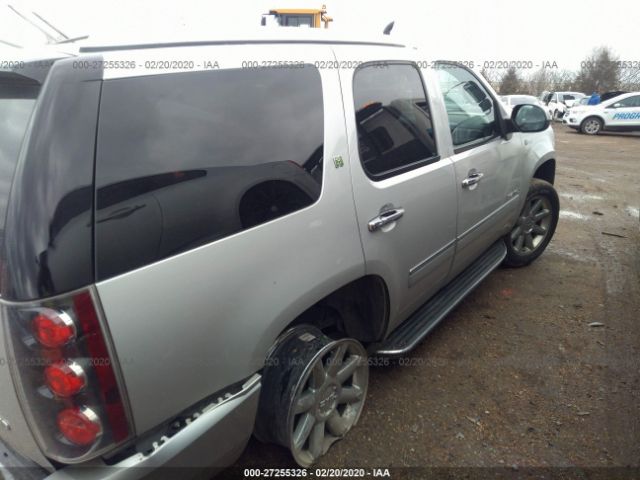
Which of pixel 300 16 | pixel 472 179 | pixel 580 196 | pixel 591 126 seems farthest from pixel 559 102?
pixel 472 179

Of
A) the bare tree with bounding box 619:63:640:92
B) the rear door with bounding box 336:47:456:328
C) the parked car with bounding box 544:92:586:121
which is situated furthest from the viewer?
the bare tree with bounding box 619:63:640:92

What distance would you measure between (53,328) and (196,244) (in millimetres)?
430

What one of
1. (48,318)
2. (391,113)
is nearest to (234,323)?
(48,318)

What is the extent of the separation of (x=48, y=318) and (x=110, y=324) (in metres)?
0.15

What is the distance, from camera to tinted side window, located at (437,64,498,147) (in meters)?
2.79

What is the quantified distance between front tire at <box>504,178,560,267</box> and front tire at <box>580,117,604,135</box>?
55.6ft

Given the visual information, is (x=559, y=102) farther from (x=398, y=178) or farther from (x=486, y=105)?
(x=398, y=178)

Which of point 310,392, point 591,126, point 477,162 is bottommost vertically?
point 591,126

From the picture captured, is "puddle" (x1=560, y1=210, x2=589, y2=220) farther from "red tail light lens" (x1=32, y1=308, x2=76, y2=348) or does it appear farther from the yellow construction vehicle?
the yellow construction vehicle

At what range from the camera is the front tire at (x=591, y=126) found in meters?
17.9

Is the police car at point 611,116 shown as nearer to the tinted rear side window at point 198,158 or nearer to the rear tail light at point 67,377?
the tinted rear side window at point 198,158

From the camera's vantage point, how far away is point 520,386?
104 inches

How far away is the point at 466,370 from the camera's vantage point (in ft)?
9.20

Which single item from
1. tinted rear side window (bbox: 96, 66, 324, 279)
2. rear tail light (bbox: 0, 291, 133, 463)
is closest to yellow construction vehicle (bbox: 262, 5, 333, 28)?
tinted rear side window (bbox: 96, 66, 324, 279)
